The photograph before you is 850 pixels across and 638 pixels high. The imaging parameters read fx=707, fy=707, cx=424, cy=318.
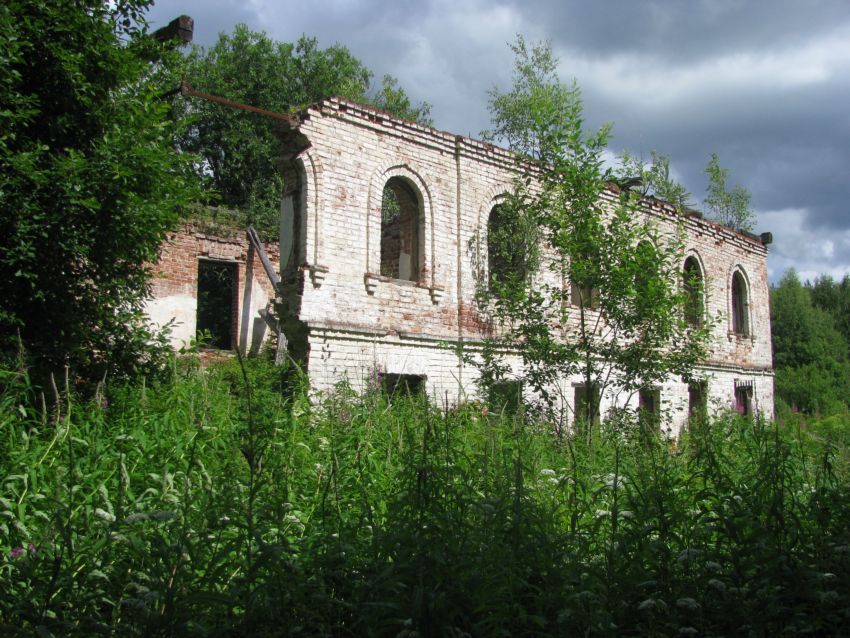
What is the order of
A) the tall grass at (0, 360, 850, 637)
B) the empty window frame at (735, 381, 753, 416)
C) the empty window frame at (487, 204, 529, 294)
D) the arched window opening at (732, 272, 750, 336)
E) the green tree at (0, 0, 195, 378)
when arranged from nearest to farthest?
the tall grass at (0, 360, 850, 637) → the green tree at (0, 0, 195, 378) → the empty window frame at (487, 204, 529, 294) → the empty window frame at (735, 381, 753, 416) → the arched window opening at (732, 272, 750, 336)

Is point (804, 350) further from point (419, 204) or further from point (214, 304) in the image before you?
point (419, 204)

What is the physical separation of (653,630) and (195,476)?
2.77m

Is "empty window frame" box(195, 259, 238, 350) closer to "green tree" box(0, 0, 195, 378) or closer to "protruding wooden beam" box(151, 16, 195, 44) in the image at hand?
"protruding wooden beam" box(151, 16, 195, 44)

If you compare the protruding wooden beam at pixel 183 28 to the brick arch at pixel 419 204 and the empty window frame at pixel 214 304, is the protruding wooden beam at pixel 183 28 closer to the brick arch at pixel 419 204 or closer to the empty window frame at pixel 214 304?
the brick arch at pixel 419 204

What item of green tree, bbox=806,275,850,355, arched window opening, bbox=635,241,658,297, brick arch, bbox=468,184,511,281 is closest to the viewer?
arched window opening, bbox=635,241,658,297

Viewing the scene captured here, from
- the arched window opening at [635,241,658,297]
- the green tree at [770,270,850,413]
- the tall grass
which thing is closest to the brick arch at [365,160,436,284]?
the arched window opening at [635,241,658,297]

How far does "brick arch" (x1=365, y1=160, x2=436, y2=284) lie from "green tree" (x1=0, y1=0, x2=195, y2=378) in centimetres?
347

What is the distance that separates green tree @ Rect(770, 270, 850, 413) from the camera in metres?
27.6

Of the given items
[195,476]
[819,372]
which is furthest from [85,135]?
[819,372]

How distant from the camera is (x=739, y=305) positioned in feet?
65.3

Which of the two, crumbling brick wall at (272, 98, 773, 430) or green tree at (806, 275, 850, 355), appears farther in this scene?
green tree at (806, 275, 850, 355)

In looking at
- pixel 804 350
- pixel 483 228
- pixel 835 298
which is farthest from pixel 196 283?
pixel 835 298

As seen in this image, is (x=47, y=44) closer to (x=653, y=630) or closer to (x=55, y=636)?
(x=55, y=636)

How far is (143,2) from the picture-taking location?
310 inches
